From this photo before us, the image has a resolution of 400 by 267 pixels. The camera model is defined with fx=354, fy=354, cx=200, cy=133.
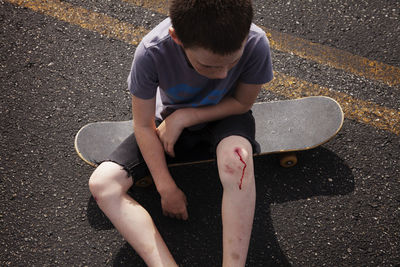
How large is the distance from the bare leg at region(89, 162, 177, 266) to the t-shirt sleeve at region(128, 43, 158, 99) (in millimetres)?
444

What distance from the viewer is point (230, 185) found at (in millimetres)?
1705

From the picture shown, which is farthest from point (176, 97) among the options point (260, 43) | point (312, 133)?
→ point (312, 133)

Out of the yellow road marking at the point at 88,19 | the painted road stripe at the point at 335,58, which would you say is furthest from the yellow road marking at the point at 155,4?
the painted road stripe at the point at 335,58

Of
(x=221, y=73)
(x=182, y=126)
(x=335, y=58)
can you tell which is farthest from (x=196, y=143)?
(x=335, y=58)

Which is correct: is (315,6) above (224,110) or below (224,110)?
above

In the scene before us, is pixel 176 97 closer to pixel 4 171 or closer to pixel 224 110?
pixel 224 110

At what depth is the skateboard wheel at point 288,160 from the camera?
7.07 feet

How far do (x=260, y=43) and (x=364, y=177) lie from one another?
120 centimetres

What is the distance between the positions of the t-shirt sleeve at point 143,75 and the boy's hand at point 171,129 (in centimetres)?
18

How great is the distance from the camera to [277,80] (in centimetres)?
253

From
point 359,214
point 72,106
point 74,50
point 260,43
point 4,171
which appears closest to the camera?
point 260,43

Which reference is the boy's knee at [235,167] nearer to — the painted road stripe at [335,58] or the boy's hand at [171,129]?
the boy's hand at [171,129]

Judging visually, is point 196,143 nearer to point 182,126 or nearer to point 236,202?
point 182,126

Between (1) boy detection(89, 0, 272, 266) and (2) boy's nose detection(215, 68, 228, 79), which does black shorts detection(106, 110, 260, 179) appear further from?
(2) boy's nose detection(215, 68, 228, 79)
